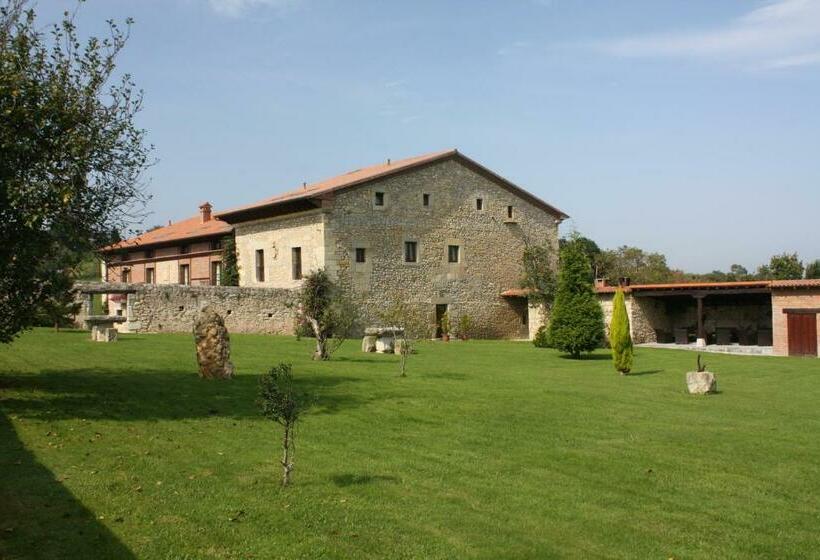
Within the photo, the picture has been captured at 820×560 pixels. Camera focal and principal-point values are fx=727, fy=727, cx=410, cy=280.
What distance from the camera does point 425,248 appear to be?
113 ft

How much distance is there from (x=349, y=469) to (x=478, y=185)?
97.2ft

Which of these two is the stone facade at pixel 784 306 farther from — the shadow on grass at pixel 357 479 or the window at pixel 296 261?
the shadow on grass at pixel 357 479

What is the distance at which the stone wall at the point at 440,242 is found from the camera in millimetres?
31953

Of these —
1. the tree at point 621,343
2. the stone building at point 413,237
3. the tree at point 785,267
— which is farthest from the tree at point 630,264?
the tree at point 621,343

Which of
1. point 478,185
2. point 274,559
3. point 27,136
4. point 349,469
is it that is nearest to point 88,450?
point 349,469

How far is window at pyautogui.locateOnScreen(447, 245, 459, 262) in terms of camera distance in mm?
35322

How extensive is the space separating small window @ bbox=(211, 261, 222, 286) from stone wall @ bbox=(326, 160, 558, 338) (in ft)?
30.7

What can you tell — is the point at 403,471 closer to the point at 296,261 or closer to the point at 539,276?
the point at 296,261

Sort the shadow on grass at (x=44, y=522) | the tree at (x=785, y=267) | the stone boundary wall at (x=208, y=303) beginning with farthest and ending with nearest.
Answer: the tree at (x=785, y=267) → the stone boundary wall at (x=208, y=303) → the shadow on grass at (x=44, y=522)

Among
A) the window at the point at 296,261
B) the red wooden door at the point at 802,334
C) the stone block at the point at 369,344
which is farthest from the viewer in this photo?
the window at the point at 296,261

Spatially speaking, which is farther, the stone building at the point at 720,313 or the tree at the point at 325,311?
the stone building at the point at 720,313

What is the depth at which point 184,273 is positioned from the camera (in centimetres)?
4062

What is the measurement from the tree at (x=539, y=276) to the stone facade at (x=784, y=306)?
10.0 m

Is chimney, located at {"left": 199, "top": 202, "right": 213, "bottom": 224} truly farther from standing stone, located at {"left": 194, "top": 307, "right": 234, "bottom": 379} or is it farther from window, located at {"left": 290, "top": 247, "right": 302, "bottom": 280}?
standing stone, located at {"left": 194, "top": 307, "right": 234, "bottom": 379}
